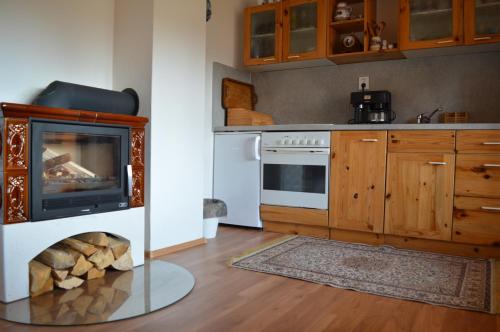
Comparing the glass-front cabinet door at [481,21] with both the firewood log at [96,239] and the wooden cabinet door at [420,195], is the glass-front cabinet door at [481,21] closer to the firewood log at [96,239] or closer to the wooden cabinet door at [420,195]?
the wooden cabinet door at [420,195]

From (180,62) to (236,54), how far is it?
4.53 feet

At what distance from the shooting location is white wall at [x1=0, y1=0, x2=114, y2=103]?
2.33 metres

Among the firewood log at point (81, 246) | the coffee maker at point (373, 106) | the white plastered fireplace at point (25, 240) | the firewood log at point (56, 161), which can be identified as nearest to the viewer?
the white plastered fireplace at point (25, 240)

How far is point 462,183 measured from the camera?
9.25 ft

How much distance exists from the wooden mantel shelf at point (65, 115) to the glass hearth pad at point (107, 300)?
0.83m

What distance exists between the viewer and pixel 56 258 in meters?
2.03

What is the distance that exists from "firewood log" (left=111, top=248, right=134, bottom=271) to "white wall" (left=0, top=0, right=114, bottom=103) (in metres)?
1.04

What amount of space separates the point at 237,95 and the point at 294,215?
1.36 m

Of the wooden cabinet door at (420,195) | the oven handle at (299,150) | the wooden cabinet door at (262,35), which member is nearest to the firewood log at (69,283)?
the oven handle at (299,150)

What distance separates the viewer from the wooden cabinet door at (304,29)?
3676 mm

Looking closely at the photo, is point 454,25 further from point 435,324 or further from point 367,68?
point 435,324

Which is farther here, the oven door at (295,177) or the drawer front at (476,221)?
the oven door at (295,177)

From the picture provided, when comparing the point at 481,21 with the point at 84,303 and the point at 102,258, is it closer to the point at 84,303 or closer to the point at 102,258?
the point at 102,258

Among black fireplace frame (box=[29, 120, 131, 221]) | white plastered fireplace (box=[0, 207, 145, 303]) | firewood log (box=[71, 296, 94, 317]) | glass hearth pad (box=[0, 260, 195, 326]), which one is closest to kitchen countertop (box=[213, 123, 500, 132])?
black fireplace frame (box=[29, 120, 131, 221])
